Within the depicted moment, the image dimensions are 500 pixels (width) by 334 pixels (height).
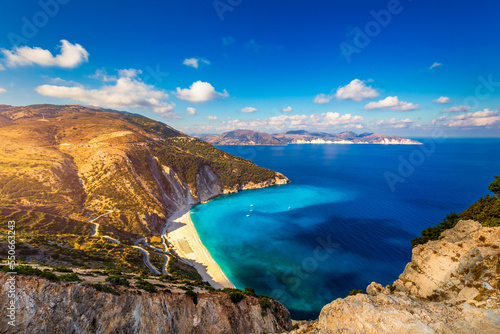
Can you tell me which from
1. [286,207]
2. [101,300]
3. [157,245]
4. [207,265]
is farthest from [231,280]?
[286,207]

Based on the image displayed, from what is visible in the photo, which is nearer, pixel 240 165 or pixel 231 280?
pixel 231 280

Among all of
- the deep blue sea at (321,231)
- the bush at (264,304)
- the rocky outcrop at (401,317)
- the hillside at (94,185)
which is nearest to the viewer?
the rocky outcrop at (401,317)

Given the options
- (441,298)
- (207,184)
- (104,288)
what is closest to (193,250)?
(104,288)

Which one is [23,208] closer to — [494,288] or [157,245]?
[157,245]

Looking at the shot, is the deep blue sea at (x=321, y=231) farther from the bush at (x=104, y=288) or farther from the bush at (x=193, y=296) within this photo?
the bush at (x=104, y=288)

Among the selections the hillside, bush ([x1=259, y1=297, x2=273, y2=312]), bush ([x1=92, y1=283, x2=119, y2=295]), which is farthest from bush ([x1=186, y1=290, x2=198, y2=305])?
the hillside

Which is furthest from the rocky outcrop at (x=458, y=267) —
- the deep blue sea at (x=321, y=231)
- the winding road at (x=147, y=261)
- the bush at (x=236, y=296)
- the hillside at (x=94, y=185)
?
the hillside at (x=94, y=185)
